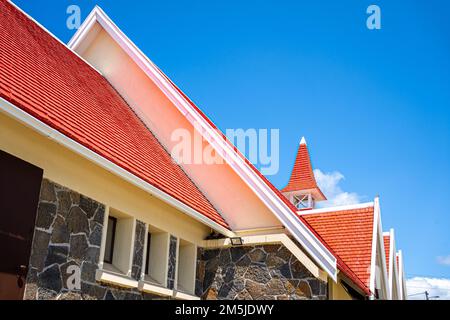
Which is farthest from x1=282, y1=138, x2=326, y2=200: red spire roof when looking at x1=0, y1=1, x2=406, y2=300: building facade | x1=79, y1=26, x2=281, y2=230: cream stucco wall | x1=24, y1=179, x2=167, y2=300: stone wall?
x1=24, y1=179, x2=167, y2=300: stone wall

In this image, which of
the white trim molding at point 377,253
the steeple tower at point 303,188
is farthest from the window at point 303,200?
the white trim molding at point 377,253

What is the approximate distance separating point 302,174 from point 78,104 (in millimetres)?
22486

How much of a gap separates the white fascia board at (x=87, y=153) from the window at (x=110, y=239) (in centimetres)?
90

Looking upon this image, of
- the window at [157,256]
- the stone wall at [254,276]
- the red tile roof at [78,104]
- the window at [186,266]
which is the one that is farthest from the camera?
the window at [186,266]

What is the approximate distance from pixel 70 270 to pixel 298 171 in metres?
24.7

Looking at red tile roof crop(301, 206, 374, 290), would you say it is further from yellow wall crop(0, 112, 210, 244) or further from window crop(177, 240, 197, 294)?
yellow wall crop(0, 112, 210, 244)

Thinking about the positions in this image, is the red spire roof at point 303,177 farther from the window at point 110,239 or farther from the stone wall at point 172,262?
the window at point 110,239

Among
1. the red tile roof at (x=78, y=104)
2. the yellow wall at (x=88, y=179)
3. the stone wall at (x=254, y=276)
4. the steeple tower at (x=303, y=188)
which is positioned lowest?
the stone wall at (x=254, y=276)

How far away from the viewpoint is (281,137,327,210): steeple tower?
1141 inches

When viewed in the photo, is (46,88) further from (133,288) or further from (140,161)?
(133,288)

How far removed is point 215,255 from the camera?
10.6m

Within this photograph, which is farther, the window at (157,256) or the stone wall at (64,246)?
the window at (157,256)

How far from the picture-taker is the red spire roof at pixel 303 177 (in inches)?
1150
